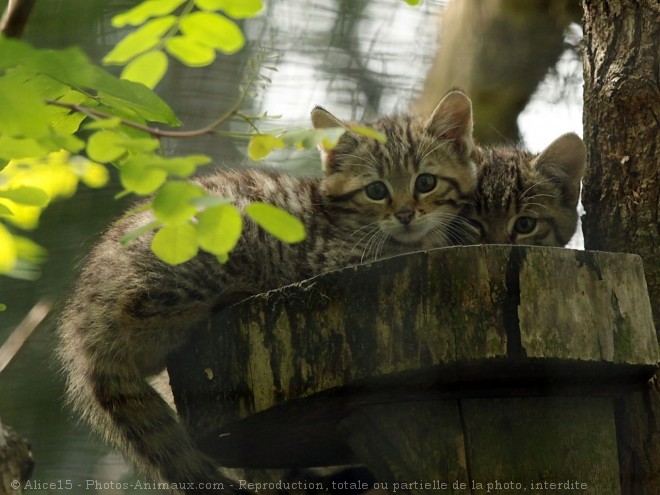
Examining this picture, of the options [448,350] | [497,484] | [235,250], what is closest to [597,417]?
[497,484]

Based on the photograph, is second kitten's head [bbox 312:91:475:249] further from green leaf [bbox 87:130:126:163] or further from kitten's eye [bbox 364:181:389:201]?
green leaf [bbox 87:130:126:163]

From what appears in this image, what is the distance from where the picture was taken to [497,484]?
1.91 m

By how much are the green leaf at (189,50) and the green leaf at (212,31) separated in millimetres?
14

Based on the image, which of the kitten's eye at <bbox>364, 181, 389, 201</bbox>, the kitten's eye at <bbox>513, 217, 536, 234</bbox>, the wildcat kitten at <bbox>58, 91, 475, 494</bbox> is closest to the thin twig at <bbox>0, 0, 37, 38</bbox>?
the wildcat kitten at <bbox>58, 91, 475, 494</bbox>

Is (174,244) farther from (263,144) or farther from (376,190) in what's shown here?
(376,190)

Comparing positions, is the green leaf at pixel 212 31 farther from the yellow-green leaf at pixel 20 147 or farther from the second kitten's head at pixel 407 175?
the second kitten's head at pixel 407 175

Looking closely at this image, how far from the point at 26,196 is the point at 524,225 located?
165 centimetres

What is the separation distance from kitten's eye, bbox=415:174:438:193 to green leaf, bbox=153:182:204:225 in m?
1.69

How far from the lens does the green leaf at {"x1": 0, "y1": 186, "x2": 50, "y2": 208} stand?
1752 millimetres

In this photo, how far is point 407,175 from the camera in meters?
3.08

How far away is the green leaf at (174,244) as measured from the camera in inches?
62.2

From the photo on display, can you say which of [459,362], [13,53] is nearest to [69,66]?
[13,53]

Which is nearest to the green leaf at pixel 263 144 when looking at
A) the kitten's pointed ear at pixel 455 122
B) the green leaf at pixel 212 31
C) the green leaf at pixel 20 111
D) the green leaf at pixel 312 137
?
the green leaf at pixel 312 137

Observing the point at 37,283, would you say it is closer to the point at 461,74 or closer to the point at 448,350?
the point at 461,74
